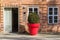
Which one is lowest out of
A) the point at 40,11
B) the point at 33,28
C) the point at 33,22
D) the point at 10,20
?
the point at 33,28

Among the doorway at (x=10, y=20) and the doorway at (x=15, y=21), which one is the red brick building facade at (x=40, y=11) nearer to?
the doorway at (x=10, y=20)

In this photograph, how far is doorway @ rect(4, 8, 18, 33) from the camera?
25.1 metres

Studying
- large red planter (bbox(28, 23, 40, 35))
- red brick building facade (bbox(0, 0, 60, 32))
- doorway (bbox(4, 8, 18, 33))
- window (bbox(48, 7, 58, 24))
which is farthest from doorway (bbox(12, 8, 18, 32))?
window (bbox(48, 7, 58, 24))

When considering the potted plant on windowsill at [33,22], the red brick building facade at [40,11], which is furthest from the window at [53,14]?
the potted plant on windowsill at [33,22]

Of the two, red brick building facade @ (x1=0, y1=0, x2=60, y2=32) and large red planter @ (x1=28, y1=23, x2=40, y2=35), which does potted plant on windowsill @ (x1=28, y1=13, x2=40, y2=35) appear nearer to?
large red planter @ (x1=28, y1=23, x2=40, y2=35)

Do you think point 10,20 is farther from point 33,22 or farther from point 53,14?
point 53,14

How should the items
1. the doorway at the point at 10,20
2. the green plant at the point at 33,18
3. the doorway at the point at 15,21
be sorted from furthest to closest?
the doorway at the point at 15,21 → the doorway at the point at 10,20 → the green plant at the point at 33,18

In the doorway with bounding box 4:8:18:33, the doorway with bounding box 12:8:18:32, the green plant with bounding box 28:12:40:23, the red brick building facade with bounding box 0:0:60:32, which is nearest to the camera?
the green plant with bounding box 28:12:40:23

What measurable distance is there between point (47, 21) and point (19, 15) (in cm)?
247

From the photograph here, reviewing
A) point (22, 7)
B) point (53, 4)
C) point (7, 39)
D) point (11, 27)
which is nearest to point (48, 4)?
point (53, 4)

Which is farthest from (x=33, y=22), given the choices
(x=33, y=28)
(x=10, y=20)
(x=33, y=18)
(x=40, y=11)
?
(x=10, y=20)

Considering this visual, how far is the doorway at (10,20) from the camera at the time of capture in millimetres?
25062

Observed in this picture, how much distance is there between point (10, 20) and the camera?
25234 millimetres

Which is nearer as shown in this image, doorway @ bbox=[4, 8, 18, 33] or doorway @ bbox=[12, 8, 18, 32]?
doorway @ bbox=[4, 8, 18, 33]
